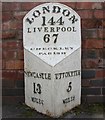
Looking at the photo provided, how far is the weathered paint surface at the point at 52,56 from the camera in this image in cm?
343

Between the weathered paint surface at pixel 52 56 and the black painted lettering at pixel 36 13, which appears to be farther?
the black painted lettering at pixel 36 13

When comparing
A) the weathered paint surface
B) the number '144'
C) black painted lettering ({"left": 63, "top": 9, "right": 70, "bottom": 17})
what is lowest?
the weathered paint surface

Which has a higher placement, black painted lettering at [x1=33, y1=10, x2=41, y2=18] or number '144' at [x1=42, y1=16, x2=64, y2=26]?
black painted lettering at [x1=33, y1=10, x2=41, y2=18]

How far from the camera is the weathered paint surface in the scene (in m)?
3.43

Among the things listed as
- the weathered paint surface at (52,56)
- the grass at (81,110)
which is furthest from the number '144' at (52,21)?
the grass at (81,110)

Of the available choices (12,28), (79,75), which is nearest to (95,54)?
(79,75)

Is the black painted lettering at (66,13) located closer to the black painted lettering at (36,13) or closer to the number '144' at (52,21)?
the number '144' at (52,21)

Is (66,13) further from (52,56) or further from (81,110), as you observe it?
(81,110)

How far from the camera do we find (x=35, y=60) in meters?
3.48

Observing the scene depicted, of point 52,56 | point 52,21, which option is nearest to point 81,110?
point 52,56

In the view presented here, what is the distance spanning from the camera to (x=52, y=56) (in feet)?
11.3

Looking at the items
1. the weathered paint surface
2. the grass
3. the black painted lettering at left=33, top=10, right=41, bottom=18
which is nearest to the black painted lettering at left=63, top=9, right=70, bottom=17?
the weathered paint surface

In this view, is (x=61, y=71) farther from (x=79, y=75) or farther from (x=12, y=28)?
(x=12, y=28)

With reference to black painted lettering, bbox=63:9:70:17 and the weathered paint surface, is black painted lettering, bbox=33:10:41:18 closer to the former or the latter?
the weathered paint surface
